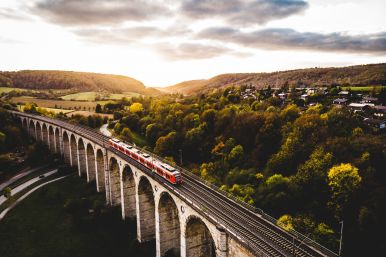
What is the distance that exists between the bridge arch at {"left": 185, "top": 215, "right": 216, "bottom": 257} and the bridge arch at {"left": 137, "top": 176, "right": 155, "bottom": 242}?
41.3ft

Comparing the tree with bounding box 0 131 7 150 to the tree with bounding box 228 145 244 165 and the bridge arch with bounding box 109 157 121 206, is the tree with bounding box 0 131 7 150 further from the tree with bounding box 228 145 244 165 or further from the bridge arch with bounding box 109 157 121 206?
the tree with bounding box 228 145 244 165

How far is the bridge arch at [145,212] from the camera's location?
42250 millimetres

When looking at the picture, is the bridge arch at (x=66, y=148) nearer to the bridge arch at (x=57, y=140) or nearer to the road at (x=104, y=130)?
the bridge arch at (x=57, y=140)

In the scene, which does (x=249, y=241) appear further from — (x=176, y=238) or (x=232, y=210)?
(x=176, y=238)

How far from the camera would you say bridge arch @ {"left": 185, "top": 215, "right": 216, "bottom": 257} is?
31.2m

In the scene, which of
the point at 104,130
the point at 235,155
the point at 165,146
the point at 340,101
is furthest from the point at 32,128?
the point at 340,101

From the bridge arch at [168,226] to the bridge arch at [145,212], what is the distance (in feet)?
20.6

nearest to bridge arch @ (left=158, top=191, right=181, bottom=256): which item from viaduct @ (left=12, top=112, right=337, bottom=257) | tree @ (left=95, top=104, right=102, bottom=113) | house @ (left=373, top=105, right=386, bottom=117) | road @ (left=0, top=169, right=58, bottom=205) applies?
viaduct @ (left=12, top=112, right=337, bottom=257)

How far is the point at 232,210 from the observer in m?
30.8

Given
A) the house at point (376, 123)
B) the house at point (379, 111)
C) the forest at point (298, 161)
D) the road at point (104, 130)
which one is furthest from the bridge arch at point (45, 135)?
the house at point (379, 111)

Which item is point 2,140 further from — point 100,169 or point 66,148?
point 100,169

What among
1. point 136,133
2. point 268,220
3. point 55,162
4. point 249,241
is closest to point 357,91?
point 136,133

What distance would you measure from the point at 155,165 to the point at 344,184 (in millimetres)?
26159

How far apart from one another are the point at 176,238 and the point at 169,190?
9707 millimetres
